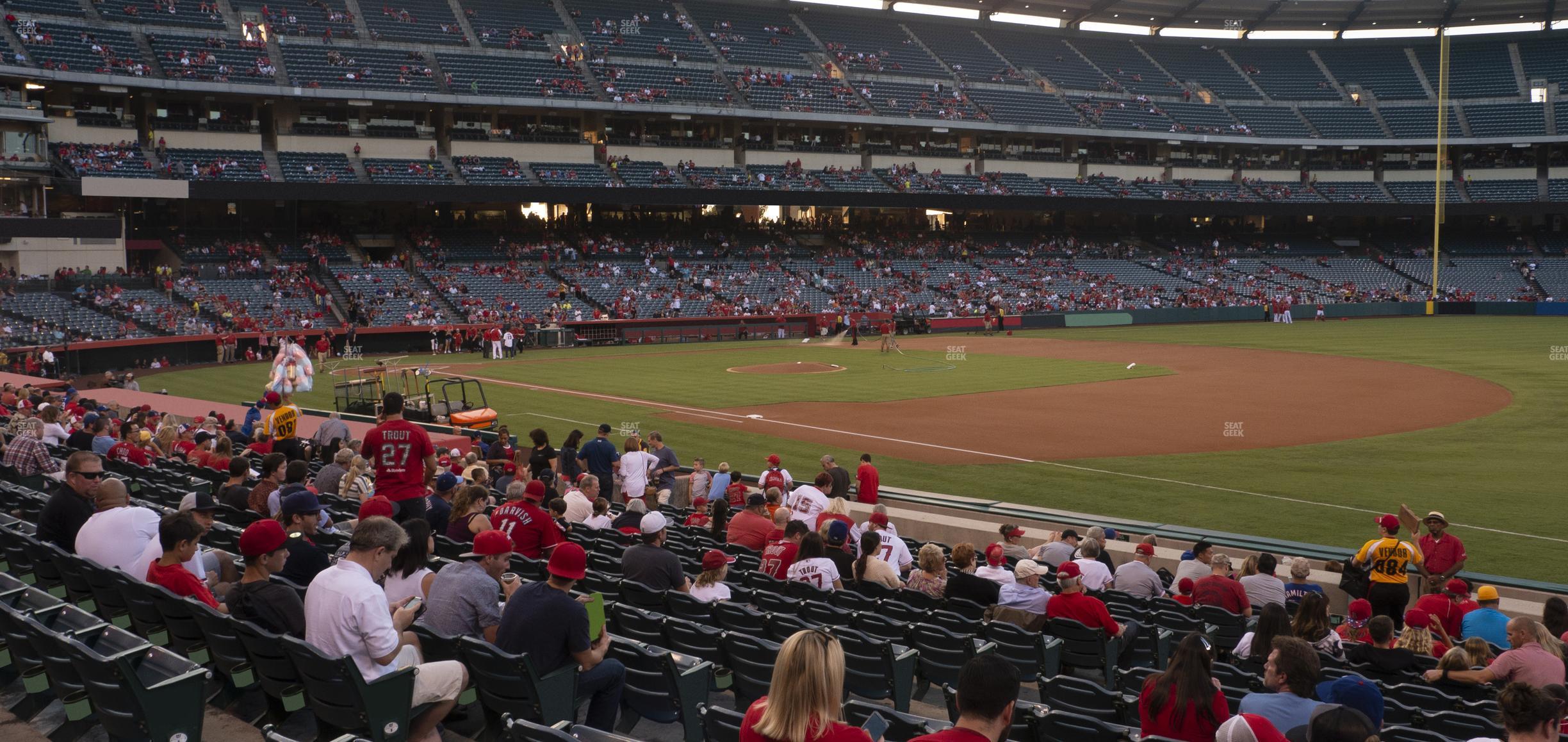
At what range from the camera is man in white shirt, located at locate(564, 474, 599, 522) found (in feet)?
45.7

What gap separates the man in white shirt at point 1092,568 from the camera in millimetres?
12070

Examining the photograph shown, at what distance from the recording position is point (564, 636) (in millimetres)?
6914

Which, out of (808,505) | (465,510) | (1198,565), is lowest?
(1198,565)

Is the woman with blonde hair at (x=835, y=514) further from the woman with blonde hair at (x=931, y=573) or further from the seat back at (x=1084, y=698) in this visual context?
the seat back at (x=1084, y=698)

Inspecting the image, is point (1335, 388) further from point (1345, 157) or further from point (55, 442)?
point (1345, 157)

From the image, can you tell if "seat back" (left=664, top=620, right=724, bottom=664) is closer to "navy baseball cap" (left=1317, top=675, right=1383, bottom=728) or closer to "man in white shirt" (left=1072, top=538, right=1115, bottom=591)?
"navy baseball cap" (left=1317, top=675, right=1383, bottom=728)

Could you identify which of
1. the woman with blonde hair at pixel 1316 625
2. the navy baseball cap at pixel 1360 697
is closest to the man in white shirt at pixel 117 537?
the navy baseball cap at pixel 1360 697

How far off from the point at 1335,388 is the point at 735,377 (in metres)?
20.4

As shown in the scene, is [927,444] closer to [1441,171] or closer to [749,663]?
[749,663]

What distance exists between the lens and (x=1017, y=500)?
2123 cm

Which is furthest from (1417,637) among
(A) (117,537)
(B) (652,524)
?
(A) (117,537)

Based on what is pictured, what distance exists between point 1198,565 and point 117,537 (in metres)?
10.3

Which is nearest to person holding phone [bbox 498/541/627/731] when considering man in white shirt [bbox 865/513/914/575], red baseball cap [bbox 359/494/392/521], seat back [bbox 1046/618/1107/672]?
red baseball cap [bbox 359/494/392/521]

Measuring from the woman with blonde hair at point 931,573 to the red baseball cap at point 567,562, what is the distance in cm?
480
